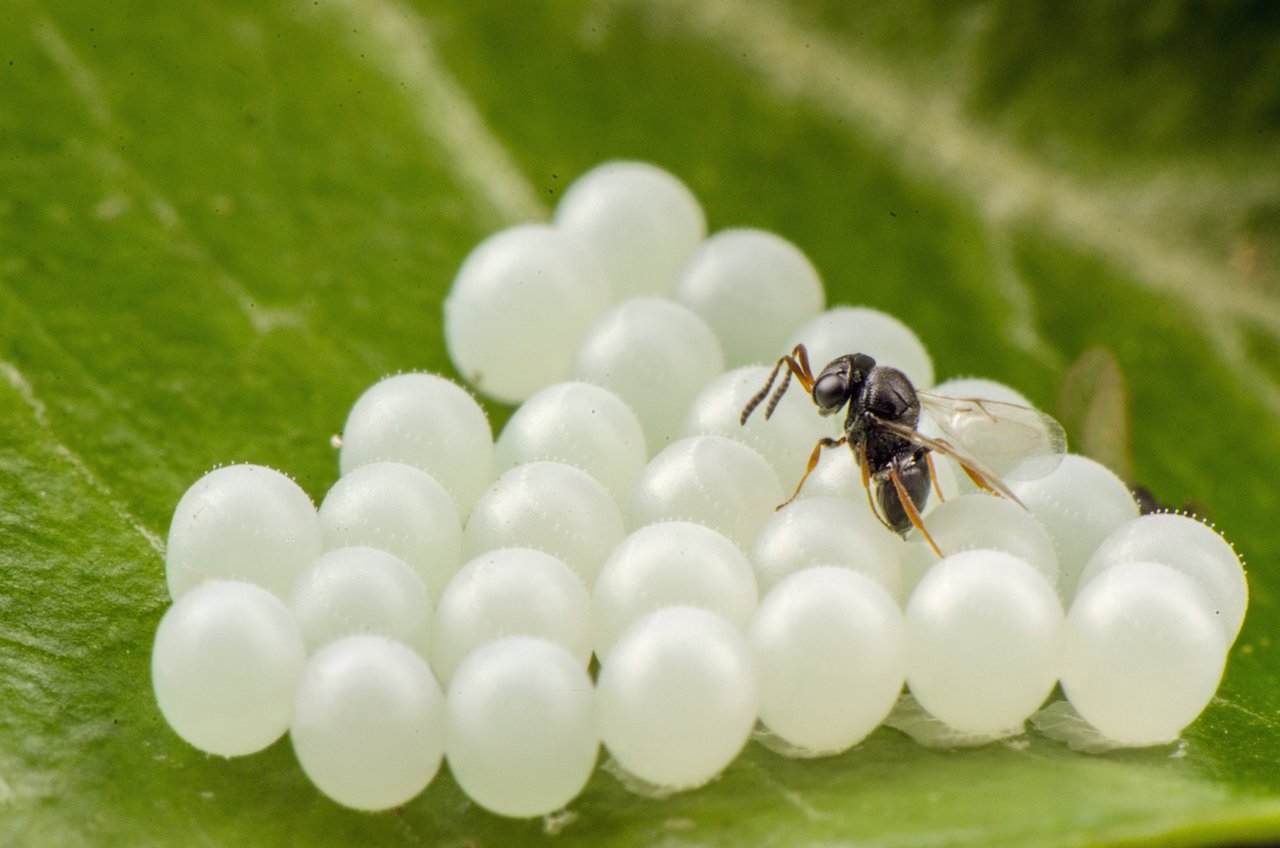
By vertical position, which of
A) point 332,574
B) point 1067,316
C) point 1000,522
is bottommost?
point 332,574

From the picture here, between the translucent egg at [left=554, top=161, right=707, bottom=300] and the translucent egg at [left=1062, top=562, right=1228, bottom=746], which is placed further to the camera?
the translucent egg at [left=554, top=161, right=707, bottom=300]

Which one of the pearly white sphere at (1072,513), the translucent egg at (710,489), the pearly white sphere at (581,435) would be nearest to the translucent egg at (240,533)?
the pearly white sphere at (581,435)

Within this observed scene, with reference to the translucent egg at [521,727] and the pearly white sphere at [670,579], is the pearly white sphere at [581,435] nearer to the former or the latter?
the pearly white sphere at [670,579]

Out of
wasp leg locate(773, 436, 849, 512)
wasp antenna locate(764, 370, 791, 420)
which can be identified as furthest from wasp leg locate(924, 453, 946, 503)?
wasp antenna locate(764, 370, 791, 420)

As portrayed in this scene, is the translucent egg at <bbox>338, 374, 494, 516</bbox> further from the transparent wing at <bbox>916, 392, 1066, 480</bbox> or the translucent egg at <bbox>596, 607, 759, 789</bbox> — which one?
the transparent wing at <bbox>916, 392, 1066, 480</bbox>

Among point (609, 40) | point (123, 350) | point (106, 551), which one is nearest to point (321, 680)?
point (106, 551)

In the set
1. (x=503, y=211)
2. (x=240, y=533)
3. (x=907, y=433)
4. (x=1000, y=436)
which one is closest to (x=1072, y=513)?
(x=1000, y=436)

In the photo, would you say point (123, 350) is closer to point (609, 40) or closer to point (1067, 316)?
point (609, 40)
